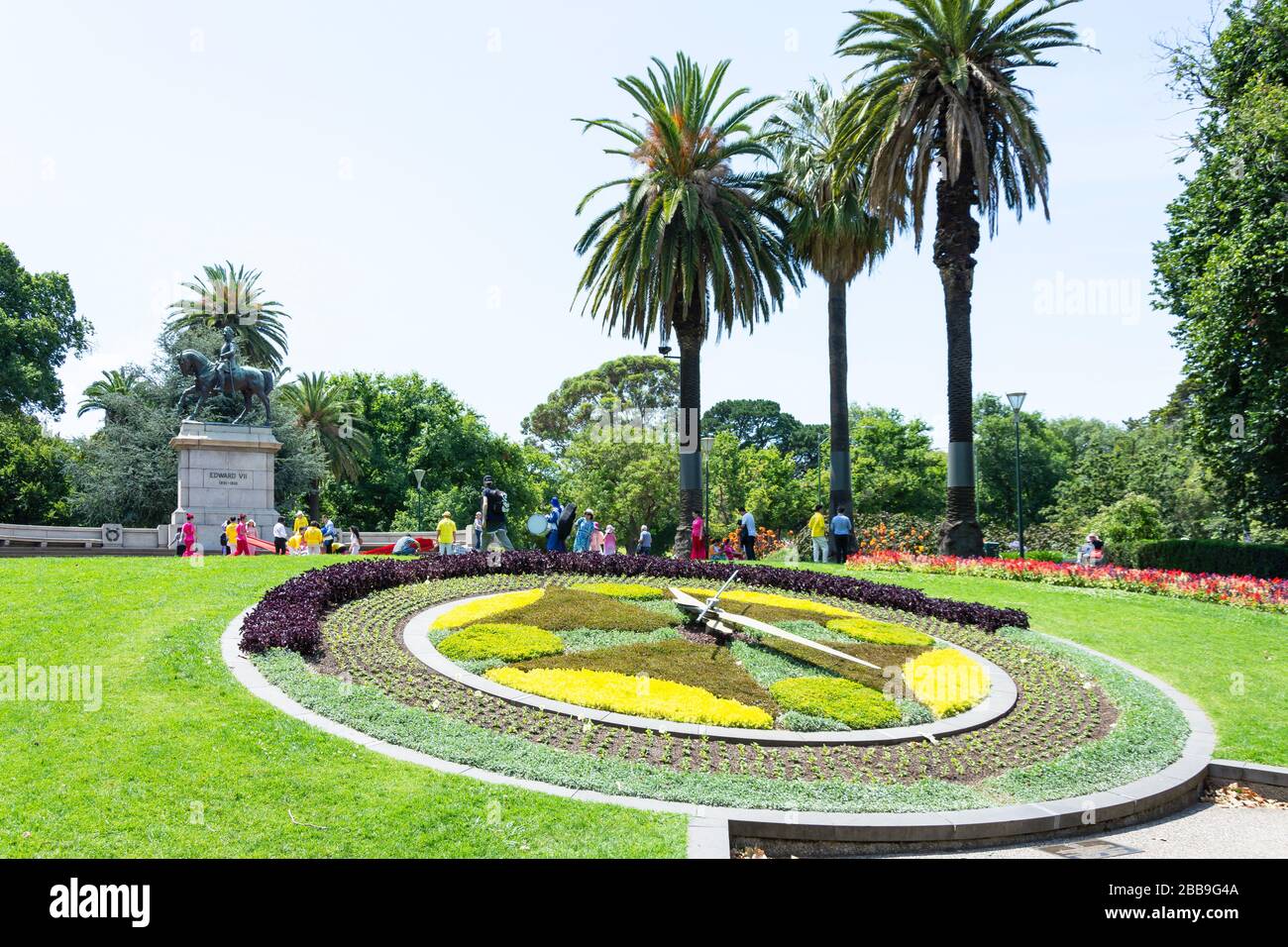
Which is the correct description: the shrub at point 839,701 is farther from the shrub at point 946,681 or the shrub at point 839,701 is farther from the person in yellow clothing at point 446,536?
the person in yellow clothing at point 446,536

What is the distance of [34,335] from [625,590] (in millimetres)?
48346

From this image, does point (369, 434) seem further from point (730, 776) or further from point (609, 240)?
point (730, 776)

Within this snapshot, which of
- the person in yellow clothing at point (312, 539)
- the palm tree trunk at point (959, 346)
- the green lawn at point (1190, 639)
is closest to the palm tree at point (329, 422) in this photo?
the person in yellow clothing at point (312, 539)

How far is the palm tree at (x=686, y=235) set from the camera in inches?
1048

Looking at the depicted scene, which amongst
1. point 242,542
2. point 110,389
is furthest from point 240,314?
point 242,542

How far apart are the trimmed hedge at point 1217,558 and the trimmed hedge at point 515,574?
1432 centimetres

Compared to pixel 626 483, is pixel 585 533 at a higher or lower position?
lower

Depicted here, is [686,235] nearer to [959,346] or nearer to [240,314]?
[959,346]

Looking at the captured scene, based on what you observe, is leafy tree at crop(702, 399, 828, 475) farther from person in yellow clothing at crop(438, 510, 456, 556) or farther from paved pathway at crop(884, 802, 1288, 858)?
paved pathway at crop(884, 802, 1288, 858)

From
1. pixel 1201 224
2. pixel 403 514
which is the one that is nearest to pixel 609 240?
pixel 1201 224

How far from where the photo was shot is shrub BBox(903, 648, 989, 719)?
1187 centimetres

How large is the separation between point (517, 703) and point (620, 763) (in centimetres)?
214

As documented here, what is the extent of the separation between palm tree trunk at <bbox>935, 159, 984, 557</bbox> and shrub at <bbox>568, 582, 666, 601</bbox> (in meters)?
10.5

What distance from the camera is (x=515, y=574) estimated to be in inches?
727
